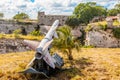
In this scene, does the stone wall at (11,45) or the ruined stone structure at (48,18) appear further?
the ruined stone structure at (48,18)

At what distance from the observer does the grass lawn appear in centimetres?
2442

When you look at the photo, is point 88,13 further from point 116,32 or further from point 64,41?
point 64,41

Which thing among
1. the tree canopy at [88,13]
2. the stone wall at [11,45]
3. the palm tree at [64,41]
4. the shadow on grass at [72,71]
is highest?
the palm tree at [64,41]

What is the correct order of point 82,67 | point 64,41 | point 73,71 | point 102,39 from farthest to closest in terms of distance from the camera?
point 102,39
point 64,41
point 82,67
point 73,71

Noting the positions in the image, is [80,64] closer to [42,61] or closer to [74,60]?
[74,60]

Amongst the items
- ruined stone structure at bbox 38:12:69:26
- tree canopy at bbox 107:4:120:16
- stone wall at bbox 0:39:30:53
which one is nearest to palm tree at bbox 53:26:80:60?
stone wall at bbox 0:39:30:53

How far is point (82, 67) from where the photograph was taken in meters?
26.6

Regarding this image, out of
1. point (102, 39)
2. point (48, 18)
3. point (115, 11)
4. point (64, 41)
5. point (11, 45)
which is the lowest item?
point (11, 45)

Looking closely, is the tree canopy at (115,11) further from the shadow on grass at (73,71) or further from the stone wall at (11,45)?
the shadow on grass at (73,71)

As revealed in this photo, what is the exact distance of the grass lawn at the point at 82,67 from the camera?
24422 mm

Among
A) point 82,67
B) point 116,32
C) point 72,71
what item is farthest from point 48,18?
point 72,71

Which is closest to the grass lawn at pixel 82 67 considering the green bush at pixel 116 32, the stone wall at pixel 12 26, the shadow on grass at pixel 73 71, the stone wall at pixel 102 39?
the shadow on grass at pixel 73 71

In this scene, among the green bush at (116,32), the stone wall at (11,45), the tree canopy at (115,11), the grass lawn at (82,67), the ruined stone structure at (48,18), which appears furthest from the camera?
the tree canopy at (115,11)

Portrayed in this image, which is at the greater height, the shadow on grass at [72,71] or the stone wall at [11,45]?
the shadow on grass at [72,71]
